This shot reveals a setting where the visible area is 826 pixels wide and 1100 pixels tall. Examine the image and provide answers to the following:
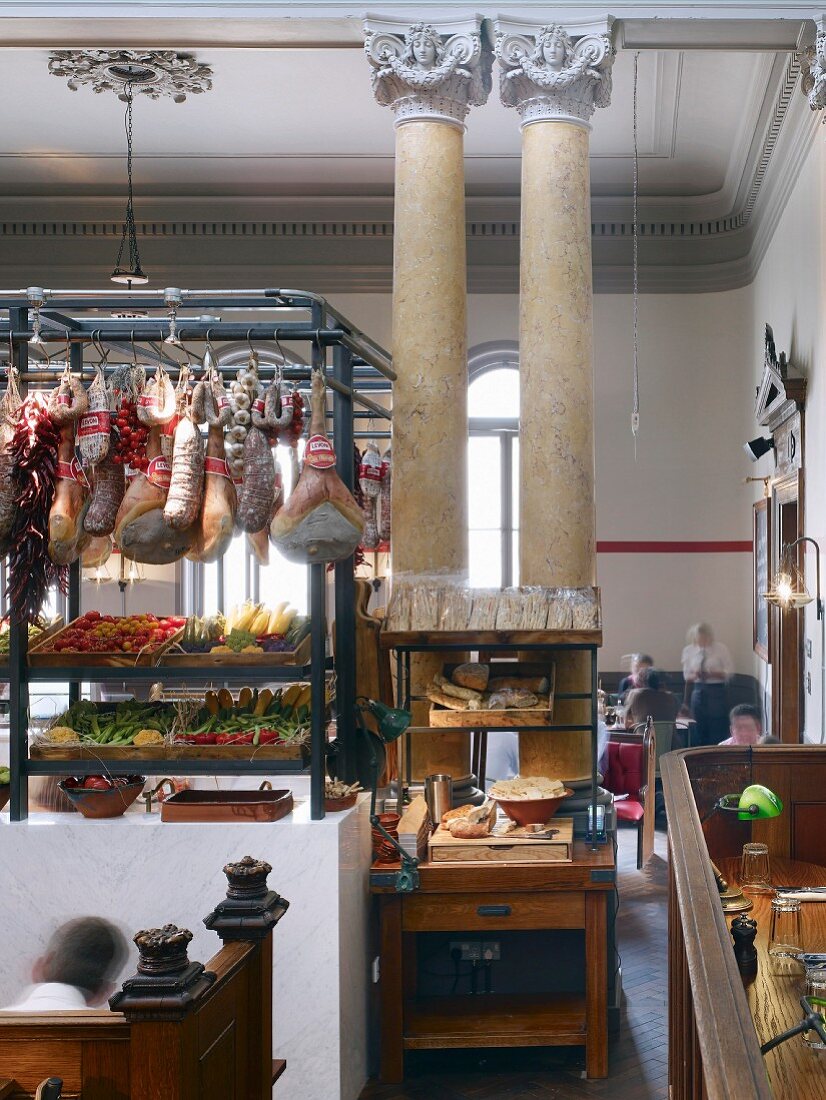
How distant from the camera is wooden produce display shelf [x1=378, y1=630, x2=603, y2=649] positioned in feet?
17.1

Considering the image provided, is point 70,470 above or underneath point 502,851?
above

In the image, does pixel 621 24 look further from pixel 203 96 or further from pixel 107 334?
pixel 203 96

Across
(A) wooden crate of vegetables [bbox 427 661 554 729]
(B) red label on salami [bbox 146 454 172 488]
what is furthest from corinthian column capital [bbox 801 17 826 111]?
(B) red label on salami [bbox 146 454 172 488]

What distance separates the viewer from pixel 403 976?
5.00m

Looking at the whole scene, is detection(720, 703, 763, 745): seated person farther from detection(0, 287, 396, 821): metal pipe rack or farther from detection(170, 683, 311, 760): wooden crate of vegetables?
detection(0, 287, 396, 821): metal pipe rack

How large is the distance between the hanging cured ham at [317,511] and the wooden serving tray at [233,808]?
89 centimetres

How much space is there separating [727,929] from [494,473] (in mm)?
9438

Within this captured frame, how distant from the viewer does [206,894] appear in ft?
14.6

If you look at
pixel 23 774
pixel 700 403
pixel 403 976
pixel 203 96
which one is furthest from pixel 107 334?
pixel 700 403

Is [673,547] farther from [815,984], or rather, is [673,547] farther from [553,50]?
[815,984]

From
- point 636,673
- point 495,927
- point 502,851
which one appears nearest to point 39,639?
point 502,851

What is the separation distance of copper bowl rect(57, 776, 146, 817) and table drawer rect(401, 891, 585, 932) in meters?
1.18

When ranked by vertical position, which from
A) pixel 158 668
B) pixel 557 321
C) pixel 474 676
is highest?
pixel 557 321

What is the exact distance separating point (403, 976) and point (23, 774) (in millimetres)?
1714
